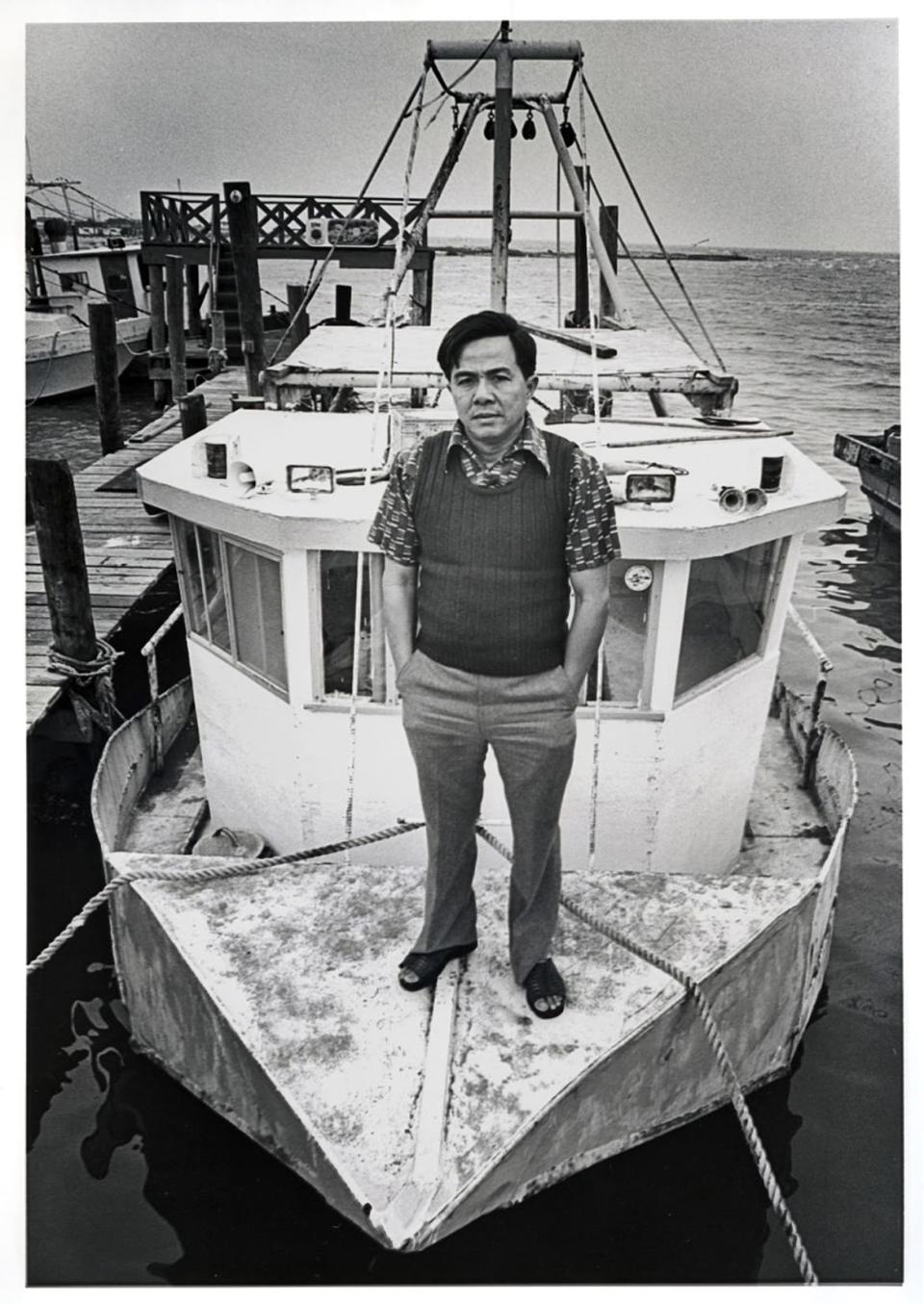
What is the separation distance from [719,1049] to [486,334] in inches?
80.6

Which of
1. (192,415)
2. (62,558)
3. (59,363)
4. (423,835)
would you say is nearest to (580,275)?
(62,558)

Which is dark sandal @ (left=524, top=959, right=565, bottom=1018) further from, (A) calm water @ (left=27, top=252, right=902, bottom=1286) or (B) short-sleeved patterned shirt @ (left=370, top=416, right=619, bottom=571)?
(B) short-sleeved patterned shirt @ (left=370, top=416, right=619, bottom=571)

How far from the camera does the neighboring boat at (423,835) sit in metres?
2.79

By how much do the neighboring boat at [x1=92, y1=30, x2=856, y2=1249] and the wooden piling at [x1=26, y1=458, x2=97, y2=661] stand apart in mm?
1589

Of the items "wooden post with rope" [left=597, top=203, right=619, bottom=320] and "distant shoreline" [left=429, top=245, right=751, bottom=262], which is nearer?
"distant shoreline" [left=429, top=245, right=751, bottom=262]

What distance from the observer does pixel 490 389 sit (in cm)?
233

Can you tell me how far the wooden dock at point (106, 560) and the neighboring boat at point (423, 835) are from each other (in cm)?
172

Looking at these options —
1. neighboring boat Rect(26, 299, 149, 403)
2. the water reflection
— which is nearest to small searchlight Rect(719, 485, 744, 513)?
the water reflection

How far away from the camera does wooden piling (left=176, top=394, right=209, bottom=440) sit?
9.16 meters

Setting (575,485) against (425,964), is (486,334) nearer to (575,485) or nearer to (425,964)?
(575,485)

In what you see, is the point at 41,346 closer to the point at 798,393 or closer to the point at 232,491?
the point at 798,393

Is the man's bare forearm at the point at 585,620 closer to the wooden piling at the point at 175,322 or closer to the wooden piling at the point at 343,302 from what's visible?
the wooden piling at the point at 175,322

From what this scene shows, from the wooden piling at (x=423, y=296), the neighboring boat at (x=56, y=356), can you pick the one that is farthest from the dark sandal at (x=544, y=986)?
the neighboring boat at (x=56, y=356)

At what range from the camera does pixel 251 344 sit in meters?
10.1
